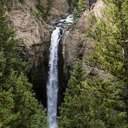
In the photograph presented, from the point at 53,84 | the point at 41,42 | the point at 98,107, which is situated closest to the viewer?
the point at 98,107

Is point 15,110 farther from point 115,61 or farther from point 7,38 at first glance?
point 115,61

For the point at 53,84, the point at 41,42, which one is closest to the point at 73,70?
the point at 53,84

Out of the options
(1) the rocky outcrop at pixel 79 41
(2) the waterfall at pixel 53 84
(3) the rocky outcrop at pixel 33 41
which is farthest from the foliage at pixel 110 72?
(3) the rocky outcrop at pixel 33 41

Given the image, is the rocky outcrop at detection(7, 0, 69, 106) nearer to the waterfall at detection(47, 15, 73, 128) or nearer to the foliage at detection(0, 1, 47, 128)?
the waterfall at detection(47, 15, 73, 128)

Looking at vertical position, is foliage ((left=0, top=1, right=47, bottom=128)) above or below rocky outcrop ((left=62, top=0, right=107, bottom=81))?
below

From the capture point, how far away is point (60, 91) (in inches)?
1992

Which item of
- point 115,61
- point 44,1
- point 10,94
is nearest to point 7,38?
point 10,94

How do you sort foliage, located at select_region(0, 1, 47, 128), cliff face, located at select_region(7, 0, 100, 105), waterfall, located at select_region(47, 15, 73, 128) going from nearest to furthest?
foliage, located at select_region(0, 1, 47, 128), cliff face, located at select_region(7, 0, 100, 105), waterfall, located at select_region(47, 15, 73, 128)

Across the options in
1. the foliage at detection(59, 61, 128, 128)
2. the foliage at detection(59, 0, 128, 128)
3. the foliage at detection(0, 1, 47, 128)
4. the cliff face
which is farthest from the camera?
the cliff face

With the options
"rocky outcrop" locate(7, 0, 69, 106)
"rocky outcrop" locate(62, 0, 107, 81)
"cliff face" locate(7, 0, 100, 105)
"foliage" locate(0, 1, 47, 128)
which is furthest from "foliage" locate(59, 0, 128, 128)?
"rocky outcrop" locate(7, 0, 69, 106)

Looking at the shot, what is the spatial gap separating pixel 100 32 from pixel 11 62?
44.7 feet

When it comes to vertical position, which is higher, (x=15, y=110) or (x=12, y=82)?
(x=12, y=82)

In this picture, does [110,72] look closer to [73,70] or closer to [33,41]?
[73,70]

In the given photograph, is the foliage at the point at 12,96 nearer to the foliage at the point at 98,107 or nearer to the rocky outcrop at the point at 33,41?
the foliage at the point at 98,107
